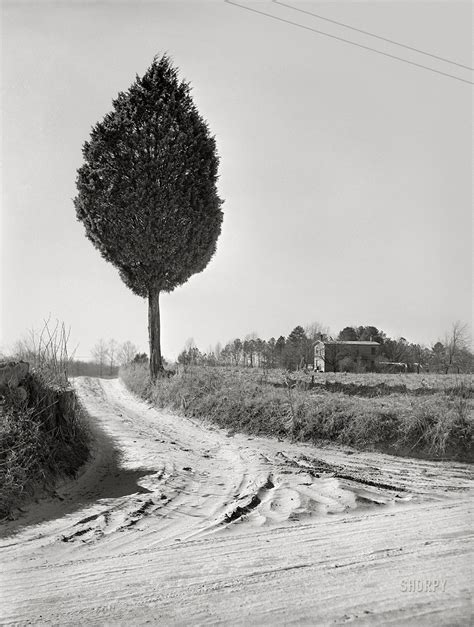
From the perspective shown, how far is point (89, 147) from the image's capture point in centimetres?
1500

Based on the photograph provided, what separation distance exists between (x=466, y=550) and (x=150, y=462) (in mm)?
4764

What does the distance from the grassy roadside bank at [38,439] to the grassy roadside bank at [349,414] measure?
11.3ft

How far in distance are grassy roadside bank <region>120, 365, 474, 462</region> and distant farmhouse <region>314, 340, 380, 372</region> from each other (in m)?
13.1

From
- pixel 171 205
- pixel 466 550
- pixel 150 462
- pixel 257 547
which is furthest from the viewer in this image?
pixel 171 205

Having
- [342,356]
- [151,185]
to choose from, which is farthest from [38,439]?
[342,356]

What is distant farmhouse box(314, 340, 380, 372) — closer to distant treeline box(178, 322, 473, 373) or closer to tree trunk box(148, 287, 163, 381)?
distant treeline box(178, 322, 473, 373)

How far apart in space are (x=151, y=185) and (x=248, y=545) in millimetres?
13013

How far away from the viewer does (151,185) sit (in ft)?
48.1

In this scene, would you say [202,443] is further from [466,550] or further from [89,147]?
[89,147]

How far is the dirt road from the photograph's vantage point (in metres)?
2.51

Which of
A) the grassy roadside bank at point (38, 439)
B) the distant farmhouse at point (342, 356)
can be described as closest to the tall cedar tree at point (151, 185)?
the grassy roadside bank at point (38, 439)

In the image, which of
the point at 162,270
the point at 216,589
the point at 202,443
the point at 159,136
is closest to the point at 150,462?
the point at 202,443

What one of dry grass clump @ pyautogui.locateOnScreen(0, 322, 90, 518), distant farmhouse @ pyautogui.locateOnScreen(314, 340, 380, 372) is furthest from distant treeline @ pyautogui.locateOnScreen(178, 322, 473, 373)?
dry grass clump @ pyautogui.locateOnScreen(0, 322, 90, 518)

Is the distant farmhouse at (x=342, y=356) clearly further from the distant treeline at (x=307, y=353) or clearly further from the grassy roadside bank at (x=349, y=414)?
the grassy roadside bank at (x=349, y=414)
